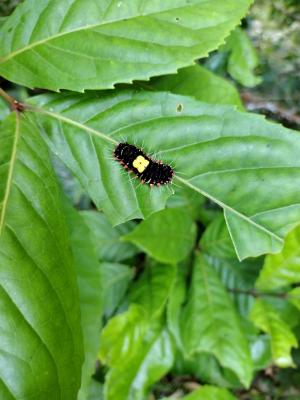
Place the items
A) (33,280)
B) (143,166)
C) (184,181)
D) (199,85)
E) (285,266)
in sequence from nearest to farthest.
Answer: (33,280)
(184,181)
(143,166)
(199,85)
(285,266)

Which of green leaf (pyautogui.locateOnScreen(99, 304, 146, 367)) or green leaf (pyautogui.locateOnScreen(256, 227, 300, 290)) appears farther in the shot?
green leaf (pyautogui.locateOnScreen(99, 304, 146, 367))

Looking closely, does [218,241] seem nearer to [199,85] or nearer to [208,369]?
[208,369]

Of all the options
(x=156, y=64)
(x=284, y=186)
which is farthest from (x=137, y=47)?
(x=284, y=186)

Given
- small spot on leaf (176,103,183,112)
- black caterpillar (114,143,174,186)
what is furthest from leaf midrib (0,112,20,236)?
small spot on leaf (176,103,183,112)

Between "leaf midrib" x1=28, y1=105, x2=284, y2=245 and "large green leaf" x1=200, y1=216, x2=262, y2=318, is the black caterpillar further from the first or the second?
"large green leaf" x1=200, y1=216, x2=262, y2=318

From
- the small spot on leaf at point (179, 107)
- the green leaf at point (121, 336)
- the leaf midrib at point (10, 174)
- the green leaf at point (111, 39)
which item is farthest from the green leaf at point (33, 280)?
the green leaf at point (121, 336)

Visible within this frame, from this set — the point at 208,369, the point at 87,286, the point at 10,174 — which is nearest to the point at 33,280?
the point at 10,174
